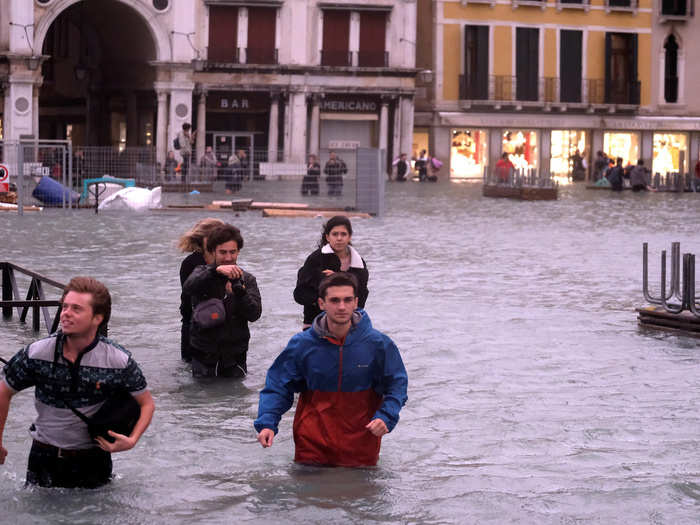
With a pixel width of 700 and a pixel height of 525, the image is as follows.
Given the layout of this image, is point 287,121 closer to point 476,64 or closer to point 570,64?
point 476,64

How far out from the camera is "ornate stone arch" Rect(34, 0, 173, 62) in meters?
49.2

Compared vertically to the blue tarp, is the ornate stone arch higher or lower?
higher

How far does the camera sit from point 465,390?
9.12 metres

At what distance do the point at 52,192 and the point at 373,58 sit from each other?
29.0 metres

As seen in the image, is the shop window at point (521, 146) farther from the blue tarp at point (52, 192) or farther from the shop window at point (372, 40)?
the blue tarp at point (52, 192)

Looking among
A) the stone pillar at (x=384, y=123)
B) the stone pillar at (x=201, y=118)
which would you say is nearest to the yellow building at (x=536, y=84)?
the stone pillar at (x=384, y=123)

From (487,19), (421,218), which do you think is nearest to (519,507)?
(421,218)

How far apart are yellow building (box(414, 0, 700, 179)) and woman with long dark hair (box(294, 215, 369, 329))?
50.2m

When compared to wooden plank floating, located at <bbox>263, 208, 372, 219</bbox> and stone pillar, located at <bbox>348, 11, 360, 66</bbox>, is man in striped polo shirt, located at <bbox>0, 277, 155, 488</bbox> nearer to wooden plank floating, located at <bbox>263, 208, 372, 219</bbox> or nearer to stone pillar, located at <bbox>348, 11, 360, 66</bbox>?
wooden plank floating, located at <bbox>263, 208, 372, 219</bbox>

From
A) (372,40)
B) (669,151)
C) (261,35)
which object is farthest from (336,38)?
(669,151)

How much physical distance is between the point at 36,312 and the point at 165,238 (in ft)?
34.7

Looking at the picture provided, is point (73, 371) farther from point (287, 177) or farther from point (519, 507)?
point (287, 177)

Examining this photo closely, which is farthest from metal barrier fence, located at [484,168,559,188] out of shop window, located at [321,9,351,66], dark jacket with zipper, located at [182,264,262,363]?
dark jacket with zipper, located at [182,264,262,363]

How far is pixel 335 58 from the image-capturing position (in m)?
55.1
